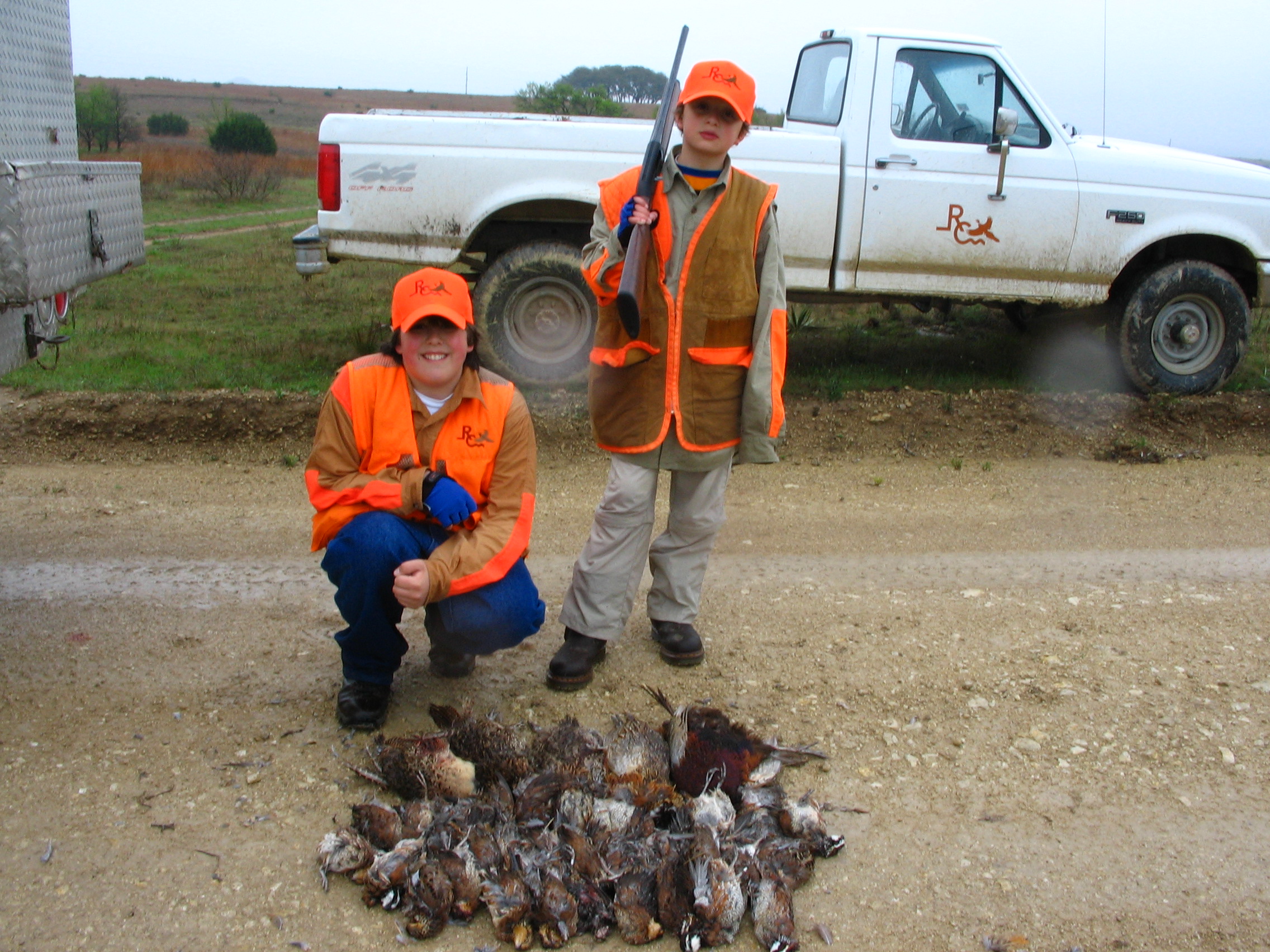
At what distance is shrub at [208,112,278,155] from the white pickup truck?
3528 cm

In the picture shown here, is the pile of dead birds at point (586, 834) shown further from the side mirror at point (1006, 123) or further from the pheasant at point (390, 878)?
the side mirror at point (1006, 123)

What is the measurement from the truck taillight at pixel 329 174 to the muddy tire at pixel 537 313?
111 cm

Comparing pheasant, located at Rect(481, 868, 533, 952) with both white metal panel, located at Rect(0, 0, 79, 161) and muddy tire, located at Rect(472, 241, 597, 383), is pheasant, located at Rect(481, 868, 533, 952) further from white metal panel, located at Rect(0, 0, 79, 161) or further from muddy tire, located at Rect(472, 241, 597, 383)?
muddy tire, located at Rect(472, 241, 597, 383)

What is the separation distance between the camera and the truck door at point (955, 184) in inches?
298

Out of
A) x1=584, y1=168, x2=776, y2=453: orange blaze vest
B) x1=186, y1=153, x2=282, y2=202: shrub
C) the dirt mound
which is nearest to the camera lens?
x1=584, y1=168, x2=776, y2=453: orange blaze vest

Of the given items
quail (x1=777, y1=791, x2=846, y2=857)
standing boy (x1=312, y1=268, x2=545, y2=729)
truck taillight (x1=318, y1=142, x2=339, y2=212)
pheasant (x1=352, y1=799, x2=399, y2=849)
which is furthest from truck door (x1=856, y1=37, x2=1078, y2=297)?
pheasant (x1=352, y1=799, x2=399, y2=849)

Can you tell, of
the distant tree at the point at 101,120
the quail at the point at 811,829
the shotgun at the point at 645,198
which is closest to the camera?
the quail at the point at 811,829

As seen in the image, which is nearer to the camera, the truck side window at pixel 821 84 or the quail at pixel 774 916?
the quail at pixel 774 916

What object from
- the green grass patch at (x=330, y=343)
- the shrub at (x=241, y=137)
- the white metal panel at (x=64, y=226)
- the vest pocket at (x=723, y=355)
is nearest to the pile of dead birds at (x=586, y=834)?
the vest pocket at (x=723, y=355)

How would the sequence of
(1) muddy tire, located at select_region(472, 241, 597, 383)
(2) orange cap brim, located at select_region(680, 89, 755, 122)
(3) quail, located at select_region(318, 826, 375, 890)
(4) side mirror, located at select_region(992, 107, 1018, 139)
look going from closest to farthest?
(3) quail, located at select_region(318, 826, 375, 890) < (2) orange cap brim, located at select_region(680, 89, 755, 122) < (4) side mirror, located at select_region(992, 107, 1018, 139) < (1) muddy tire, located at select_region(472, 241, 597, 383)

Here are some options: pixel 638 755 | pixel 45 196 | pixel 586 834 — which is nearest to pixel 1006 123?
pixel 638 755

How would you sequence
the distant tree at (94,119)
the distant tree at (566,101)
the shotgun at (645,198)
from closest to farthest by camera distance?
the shotgun at (645,198) → the distant tree at (566,101) → the distant tree at (94,119)

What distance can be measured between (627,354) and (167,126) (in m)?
64.7

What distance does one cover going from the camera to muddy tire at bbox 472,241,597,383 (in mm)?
7453
